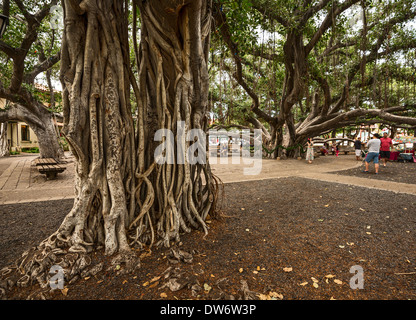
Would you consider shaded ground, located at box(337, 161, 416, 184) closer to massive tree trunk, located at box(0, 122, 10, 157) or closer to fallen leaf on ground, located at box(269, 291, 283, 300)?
fallen leaf on ground, located at box(269, 291, 283, 300)

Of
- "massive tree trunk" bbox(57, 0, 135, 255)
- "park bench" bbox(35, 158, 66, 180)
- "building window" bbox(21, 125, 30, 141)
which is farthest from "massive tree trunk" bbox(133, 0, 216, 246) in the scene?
"building window" bbox(21, 125, 30, 141)

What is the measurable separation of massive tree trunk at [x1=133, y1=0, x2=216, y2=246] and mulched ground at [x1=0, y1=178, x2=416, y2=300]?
1.24ft

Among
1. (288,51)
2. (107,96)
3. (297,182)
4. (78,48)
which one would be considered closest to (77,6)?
(78,48)

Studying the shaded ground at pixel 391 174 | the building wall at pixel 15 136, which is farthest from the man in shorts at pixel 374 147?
the building wall at pixel 15 136

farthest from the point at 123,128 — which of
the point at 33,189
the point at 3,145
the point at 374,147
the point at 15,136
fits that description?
the point at 15,136

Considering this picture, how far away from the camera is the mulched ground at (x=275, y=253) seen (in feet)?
5.26

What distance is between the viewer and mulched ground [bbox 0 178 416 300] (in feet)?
5.26

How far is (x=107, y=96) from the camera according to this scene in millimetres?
2227

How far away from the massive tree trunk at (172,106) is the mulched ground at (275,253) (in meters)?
0.38

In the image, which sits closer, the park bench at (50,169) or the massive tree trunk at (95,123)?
the massive tree trunk at (95,123)

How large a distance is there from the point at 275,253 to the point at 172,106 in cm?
211

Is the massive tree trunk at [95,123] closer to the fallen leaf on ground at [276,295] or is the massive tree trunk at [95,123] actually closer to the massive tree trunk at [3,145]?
the fallen leaf on ground at [276,295]
